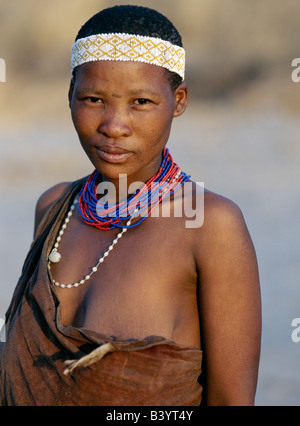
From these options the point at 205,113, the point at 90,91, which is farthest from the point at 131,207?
the point at 205,113

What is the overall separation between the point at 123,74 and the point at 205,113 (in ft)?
21.4

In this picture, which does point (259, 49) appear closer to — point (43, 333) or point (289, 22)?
point (289, 22)

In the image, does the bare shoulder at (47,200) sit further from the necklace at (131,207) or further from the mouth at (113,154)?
the mouth at (113,154)

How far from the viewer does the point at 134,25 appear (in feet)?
9.64

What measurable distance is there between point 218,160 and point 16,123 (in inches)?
100

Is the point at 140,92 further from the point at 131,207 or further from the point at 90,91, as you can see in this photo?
the point at 131,207

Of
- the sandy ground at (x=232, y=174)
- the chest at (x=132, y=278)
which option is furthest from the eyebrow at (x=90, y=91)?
the sandy ground at (x=232, y=174)

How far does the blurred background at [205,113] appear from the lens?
8.09m

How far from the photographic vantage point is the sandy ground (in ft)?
23.5

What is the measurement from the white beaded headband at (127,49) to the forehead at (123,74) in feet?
0.06

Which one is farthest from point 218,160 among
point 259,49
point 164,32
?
point 164,32

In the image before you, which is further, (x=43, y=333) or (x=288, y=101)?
(x=288, y=101)
